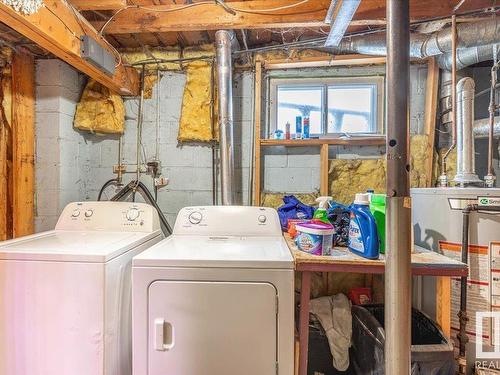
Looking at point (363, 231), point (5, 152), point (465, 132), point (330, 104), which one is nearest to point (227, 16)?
point (330, 104)

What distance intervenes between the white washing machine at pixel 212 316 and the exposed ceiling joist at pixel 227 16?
1.49 meters

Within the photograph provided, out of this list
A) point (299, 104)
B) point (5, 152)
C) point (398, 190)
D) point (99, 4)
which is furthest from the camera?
point (299, 104)

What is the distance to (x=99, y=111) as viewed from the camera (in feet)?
8.07

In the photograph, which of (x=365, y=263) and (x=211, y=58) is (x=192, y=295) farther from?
(x=211, y=58)

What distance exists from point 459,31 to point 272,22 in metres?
1.23

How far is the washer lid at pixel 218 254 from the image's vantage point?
51.3 inches

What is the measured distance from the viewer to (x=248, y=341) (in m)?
1.30

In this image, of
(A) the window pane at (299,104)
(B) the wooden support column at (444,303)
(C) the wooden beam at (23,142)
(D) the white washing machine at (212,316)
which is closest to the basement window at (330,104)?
(A) the window pane at (299,104)

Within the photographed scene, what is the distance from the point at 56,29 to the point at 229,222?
4.73 feet

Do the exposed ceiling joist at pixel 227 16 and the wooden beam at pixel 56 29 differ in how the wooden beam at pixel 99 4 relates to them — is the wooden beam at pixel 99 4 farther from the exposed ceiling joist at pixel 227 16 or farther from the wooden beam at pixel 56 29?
the exposed ceiling joist at pixel 227 16

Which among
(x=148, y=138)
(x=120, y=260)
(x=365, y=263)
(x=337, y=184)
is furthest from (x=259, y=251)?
(x=148, y=138)

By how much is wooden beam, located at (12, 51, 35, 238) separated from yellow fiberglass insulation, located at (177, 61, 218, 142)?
1.13m

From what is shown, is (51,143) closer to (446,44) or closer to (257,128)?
(257,128)

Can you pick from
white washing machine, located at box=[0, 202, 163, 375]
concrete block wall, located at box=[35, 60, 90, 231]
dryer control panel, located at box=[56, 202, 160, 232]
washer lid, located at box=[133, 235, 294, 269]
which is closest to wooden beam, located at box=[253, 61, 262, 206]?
washer lid, located at box=[133, 235, 294, 269]
